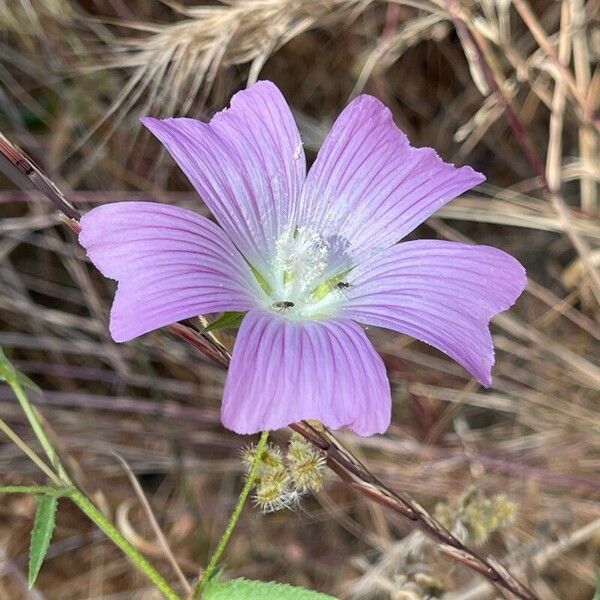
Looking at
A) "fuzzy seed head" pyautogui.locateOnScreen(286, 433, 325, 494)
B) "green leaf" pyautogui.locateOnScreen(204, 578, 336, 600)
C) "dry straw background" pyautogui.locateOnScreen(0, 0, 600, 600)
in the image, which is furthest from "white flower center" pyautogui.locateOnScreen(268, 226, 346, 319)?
"dry straw background" pyautogui.locateOnScreen(0, 0, 600, 600)

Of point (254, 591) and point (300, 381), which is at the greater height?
point (300, 381)

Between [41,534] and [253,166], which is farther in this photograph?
[253,166]

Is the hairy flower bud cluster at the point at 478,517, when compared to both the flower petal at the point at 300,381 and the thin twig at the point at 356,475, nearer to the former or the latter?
the thin twig at the point at 356,475

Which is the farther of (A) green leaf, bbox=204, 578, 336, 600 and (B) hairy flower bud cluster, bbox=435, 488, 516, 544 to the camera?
(B) hairy flower bud cluster, bbox=435, 488, 516, 544

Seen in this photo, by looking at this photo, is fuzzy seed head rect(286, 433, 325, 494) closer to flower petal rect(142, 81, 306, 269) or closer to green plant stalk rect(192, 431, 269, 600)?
green plant stalk rect(192, 431, 269, 600)

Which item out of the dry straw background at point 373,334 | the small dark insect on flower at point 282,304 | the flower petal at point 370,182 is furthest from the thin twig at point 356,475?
the dry straw background at point 373,334

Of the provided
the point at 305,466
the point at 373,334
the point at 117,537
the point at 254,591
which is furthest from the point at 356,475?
the point at 373,334

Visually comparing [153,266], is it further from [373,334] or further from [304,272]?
[373,334]
